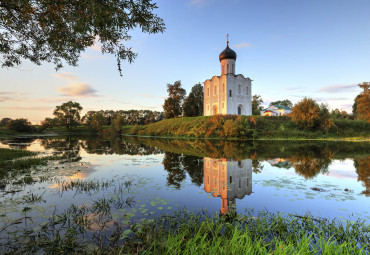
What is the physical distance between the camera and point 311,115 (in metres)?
35.7

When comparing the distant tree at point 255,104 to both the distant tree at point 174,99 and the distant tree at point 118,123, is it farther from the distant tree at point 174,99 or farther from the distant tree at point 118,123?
the distant tree at point 118,123

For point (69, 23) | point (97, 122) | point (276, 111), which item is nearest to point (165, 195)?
point (69, 23)

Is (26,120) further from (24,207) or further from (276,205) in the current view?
(276,205)

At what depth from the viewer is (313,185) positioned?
7.70m

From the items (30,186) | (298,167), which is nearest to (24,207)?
(30,186)

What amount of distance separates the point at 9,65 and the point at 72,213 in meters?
9.65

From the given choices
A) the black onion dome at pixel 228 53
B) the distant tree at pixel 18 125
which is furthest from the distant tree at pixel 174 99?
the distant tree at pixel 18 125

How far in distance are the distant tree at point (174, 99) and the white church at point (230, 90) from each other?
47.2ft

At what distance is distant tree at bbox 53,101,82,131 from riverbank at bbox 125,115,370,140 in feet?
208

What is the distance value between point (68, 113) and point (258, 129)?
85.6m

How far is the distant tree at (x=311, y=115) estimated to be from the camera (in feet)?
118

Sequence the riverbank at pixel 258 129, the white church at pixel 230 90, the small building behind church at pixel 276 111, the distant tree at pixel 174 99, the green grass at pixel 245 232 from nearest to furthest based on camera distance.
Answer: the green grass at pixel 245 232, the riverbank at pixel 258 129, the white church at pixel 230 90, the distant tree at pixel 174 99, the small building behind church at pixel 276 111

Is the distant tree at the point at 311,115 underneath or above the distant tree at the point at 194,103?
underneath

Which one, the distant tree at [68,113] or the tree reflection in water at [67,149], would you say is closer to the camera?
the tree reflection in water at [67,149]
